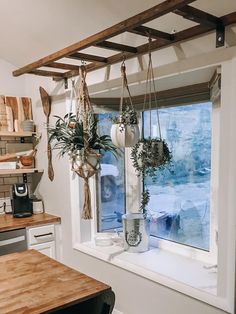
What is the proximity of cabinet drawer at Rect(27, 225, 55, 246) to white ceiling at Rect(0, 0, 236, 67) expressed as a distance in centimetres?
161

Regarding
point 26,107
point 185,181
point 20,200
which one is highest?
point 26,107

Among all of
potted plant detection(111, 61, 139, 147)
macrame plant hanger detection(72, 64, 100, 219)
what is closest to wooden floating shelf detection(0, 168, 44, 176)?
macrame plant hanger detection(72, 64, 100, 219)

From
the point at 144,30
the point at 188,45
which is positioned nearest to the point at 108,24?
the point at 144,30

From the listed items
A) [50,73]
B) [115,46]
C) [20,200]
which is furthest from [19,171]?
[115,46]

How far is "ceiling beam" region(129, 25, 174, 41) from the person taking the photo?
164 cm

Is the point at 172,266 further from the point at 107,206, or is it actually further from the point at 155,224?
the point at 107,206

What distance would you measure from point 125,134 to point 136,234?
1.03 metres

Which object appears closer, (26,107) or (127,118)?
(127,118)

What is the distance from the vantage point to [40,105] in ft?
10.5

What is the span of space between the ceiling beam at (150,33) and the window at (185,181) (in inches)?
27.3

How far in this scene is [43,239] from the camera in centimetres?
293

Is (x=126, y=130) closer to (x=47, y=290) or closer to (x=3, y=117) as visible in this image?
(x=47, y=290)

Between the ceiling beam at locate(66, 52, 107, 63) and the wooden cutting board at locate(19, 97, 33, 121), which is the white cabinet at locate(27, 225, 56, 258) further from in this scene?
the ceiling beam at locate(66, 52, 107, 63)

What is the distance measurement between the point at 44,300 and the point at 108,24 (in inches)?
64.4
